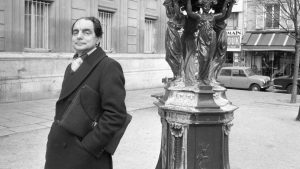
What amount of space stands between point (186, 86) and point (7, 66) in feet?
33.2

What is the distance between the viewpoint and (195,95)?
3469 millimetres

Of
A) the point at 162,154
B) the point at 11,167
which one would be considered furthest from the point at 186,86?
the point at 11,167

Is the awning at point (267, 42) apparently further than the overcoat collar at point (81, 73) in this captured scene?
Yes

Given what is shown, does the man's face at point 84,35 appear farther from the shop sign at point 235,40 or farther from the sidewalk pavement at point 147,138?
the shop sign at point 235,40

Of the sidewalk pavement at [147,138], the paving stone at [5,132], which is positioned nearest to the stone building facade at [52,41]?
the sidewalk pavement at [147,138]

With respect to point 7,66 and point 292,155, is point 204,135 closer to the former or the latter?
point 292,155

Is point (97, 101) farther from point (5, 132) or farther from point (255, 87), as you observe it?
point (255, 87)

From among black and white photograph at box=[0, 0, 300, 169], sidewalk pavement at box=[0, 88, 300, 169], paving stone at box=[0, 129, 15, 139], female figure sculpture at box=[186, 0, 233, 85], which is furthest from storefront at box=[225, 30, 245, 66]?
female figure sculpture at box=[186, 0, 233, 85]

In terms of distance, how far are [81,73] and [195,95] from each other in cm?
121

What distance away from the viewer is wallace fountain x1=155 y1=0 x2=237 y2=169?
3418mm

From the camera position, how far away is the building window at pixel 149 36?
1970 centimetres

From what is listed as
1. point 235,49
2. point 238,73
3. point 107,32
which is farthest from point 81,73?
point 235,49

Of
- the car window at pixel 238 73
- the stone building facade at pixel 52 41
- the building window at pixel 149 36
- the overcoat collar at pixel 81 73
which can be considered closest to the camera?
the overcoat collar at pixel 81 73

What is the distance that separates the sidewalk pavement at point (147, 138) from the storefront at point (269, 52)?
661 inches
